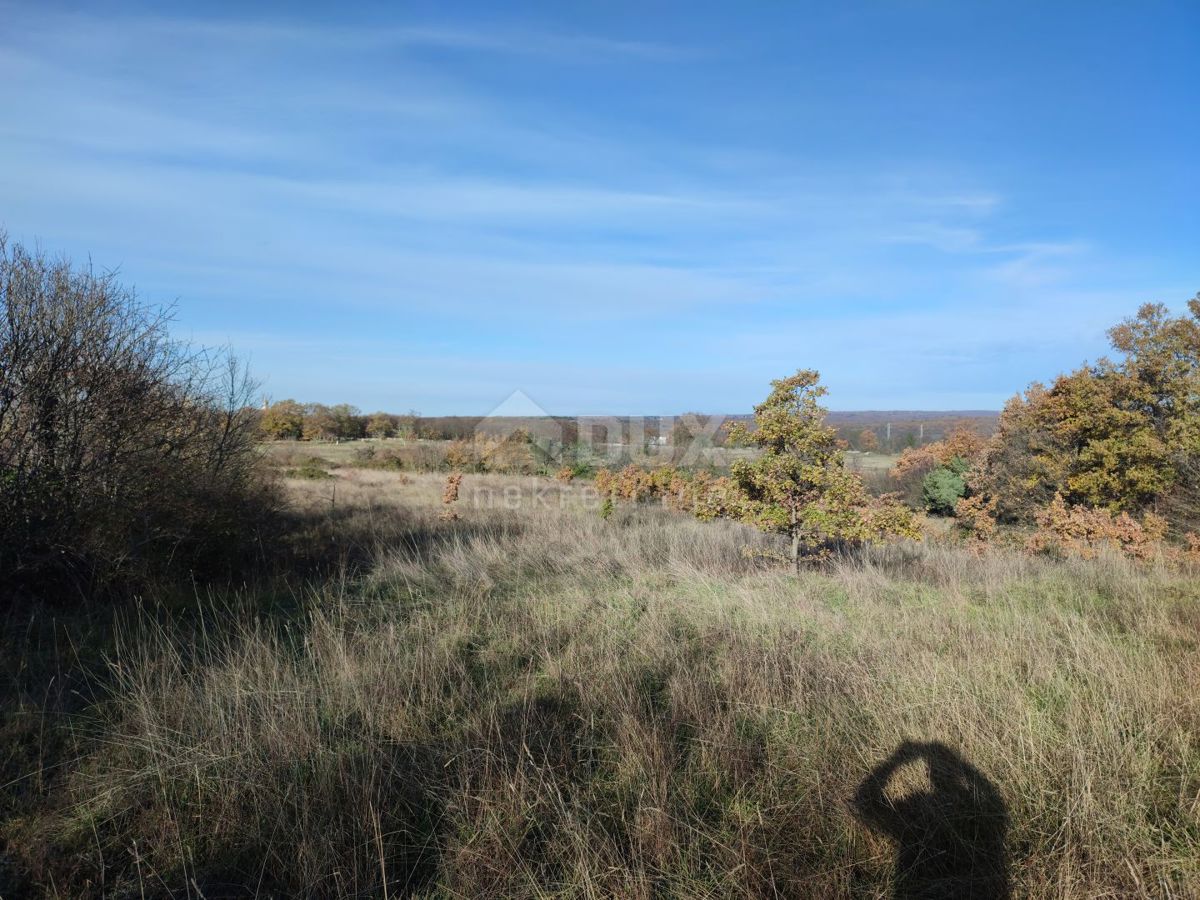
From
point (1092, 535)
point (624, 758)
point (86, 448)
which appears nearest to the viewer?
point (624, 758)

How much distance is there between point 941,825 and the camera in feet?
7.77

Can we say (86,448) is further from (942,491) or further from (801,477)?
(942,491)

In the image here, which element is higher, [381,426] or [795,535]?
[381,426]

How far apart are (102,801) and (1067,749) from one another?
415 cm

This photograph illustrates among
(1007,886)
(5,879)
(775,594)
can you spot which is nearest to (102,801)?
(5,879)

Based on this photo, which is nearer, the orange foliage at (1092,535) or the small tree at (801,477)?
the small tree at (801,477)

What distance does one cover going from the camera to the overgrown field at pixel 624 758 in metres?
2.23

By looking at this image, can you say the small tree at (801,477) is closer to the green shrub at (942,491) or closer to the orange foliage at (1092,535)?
the orange foliage at (1092,535)

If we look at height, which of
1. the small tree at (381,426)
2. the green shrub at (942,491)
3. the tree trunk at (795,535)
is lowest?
the green shrub at (942,491)

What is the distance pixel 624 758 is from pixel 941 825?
50.8 inches

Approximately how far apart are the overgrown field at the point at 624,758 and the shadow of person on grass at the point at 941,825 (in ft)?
0.04

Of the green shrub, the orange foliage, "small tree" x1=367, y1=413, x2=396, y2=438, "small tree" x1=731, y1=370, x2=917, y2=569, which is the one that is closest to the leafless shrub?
"small tree" x1=731, y1=370, x2=917, y2=569

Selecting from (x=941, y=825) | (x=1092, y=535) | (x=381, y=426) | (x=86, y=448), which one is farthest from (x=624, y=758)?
(x=381, y=426)

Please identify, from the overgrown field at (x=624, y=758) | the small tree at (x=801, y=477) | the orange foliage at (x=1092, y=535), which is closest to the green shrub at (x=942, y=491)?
the orange foliage at (x=1092, y=535)
